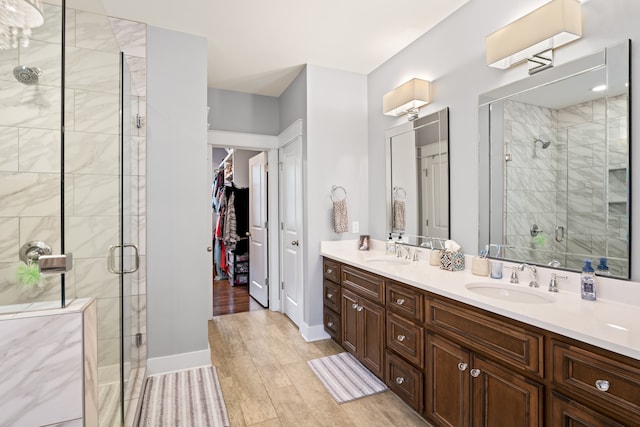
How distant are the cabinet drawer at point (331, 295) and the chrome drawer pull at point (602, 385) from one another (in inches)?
76.5

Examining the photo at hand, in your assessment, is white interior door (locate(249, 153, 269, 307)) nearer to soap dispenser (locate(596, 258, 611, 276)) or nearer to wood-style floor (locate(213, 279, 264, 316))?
wood-style floor (locate(213, 279, 264, 316))

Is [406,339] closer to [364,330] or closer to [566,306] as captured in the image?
[364,330]

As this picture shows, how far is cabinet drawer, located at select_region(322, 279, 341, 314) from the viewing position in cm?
291

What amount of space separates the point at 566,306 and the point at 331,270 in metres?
1.85

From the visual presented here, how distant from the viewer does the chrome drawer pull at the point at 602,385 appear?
3.51ft

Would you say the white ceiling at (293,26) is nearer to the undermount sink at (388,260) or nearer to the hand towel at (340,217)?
the hand towel at (340,217)

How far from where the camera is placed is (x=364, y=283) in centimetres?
248

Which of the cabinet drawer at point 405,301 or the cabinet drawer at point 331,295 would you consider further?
the cabinet drawer at point 331,295

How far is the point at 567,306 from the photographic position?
145 centimetres

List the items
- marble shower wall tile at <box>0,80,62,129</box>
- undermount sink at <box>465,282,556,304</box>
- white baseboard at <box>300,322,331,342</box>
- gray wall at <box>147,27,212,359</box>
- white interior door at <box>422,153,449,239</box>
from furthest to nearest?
white baseboard at <box>300,322,331,342</box>, gray wall at <box>147,27,212,359</box>, white interior door at <box>422,153,449,239</box>, undermount sink at <box>465,282,556,304</box>, marble shower wall tile at <box>0,80,62,129</box>

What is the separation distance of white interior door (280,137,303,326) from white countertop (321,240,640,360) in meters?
1.35

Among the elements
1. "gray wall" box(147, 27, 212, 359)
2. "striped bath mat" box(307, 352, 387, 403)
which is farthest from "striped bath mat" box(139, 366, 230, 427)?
"striped bath mat" box(307, 352, 387, 403)

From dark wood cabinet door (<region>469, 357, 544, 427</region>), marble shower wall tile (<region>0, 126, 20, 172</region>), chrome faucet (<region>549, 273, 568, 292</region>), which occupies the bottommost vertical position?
dark wood cabinet door (<region>469, 357, 544, 427</region>)

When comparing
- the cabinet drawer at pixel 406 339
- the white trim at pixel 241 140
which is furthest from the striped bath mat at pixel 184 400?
the white trim at pixel 241 140
